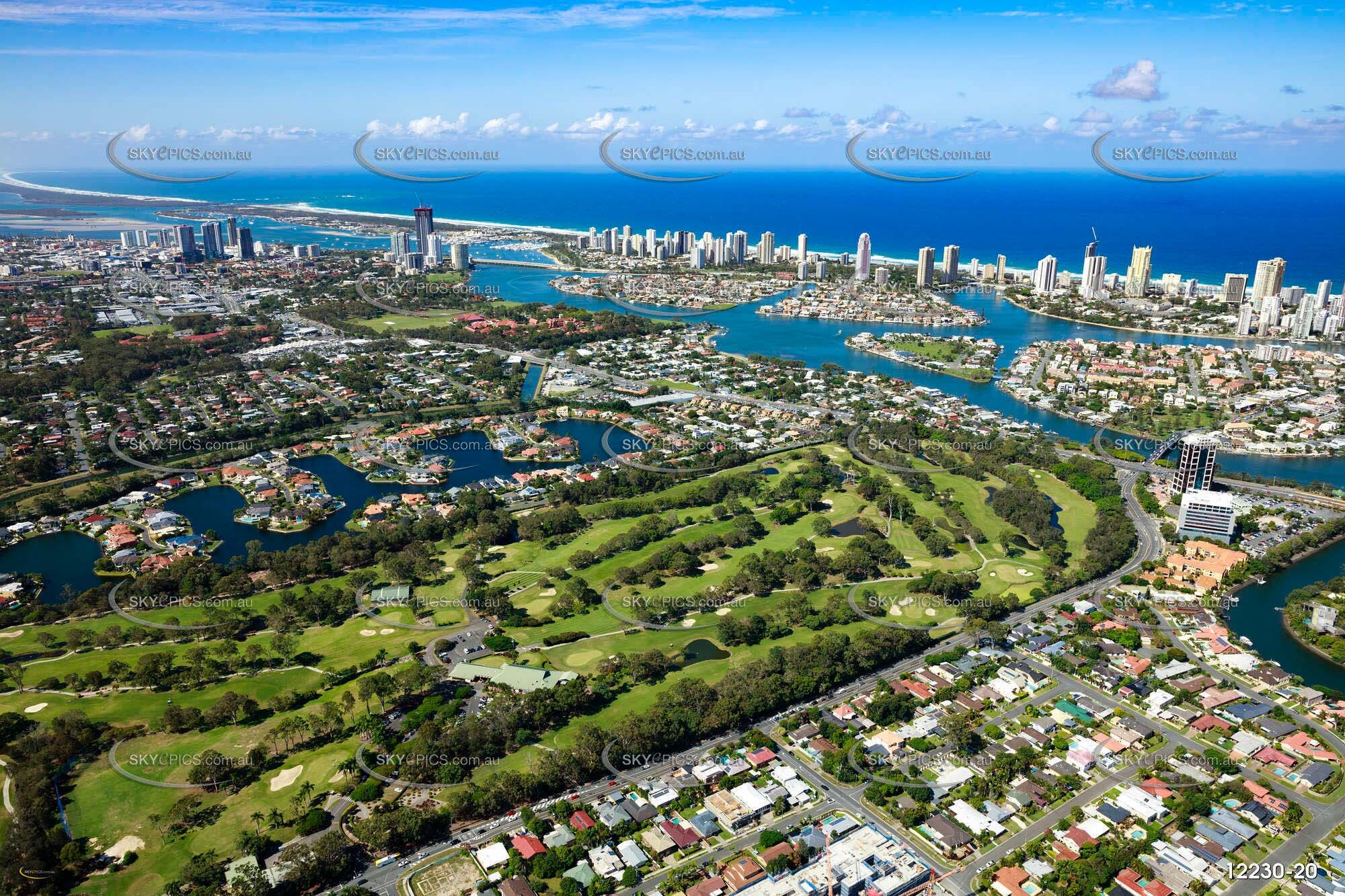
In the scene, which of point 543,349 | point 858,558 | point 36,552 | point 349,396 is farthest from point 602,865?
point 543,349

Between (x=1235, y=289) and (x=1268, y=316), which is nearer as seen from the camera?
(x=1268, y=316)

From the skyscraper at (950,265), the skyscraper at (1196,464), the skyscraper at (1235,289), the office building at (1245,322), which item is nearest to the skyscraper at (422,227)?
the skyscraper at (950,265)

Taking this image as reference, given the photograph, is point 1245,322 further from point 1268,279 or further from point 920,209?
point 920,209

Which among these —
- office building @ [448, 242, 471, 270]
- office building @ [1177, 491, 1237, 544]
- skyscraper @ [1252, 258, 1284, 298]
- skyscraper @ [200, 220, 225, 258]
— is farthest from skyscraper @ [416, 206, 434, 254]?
office building @ [1177, 491, 1237, 544]

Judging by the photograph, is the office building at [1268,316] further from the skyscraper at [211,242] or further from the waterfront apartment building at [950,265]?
the skyscraper at [211,242]

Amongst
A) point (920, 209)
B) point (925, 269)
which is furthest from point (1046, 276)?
point (920, 209)

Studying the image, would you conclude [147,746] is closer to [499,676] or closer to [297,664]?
[297,664]

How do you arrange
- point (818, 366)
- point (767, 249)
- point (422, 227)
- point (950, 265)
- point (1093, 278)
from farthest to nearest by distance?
1. point (422, 227)
2. point (767, 249)
3. point (950, 265)
4. point (1093, 278)
5. point (818, 366)
